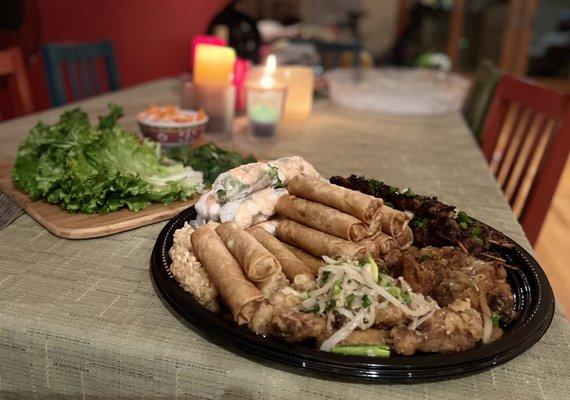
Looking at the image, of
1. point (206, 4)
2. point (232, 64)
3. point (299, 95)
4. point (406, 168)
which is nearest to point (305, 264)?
point (406, 168)

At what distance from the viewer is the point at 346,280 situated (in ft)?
2.75

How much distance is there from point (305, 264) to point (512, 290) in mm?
405

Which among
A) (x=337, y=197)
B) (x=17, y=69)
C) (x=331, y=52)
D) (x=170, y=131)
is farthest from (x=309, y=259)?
(x=331, y=52)

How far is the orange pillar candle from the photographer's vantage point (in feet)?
7.00

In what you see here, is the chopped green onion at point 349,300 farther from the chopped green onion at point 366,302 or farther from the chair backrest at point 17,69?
the chair backrest at point 17,69

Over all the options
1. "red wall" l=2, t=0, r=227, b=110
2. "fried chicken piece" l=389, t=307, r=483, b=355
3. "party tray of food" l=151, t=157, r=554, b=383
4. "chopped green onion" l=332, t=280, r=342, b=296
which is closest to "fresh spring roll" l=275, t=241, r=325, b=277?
"party tray of food" l=151, t=157, r=554, b=383

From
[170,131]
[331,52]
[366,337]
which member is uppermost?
[366,337]

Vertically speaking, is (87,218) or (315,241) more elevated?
(315,241)

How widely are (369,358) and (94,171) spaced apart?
92 centimetres

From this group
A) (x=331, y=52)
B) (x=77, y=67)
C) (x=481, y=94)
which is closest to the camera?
(x=77, y=67)

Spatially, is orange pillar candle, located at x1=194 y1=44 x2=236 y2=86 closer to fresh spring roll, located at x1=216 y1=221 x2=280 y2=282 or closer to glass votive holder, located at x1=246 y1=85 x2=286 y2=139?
glass votive holder, located at x1=246 y1=85 x2=286 y2=139

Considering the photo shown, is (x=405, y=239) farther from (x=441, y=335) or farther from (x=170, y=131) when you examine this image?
(x=170, y=131)

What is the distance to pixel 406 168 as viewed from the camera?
1.84 m

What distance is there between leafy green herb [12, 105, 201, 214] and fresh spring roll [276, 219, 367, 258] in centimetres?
41
